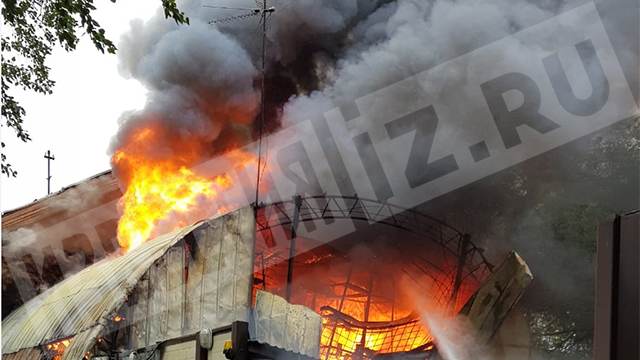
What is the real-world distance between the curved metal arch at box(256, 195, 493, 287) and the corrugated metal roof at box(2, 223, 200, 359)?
245 centimetres

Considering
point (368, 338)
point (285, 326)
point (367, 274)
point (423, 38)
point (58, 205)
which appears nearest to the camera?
point (285, 326)

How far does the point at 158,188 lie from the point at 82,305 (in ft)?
11.9

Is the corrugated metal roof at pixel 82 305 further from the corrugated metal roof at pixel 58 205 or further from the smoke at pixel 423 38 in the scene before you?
the smoke at pixel 423 38

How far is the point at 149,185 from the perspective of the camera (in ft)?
43.7

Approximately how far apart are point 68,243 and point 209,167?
16.4 ft

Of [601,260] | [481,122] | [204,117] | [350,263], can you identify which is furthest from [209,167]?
[601,260]

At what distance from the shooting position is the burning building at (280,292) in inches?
339

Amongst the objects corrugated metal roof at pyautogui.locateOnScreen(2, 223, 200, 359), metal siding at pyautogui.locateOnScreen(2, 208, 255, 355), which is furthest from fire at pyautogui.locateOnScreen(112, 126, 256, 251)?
metal siding at pyautogui.locateOnScreen(2, 208, 255, 355)

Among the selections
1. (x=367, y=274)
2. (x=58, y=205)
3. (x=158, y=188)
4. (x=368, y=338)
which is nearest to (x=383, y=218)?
(x=367, y=274)

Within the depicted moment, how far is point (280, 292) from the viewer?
511 inches

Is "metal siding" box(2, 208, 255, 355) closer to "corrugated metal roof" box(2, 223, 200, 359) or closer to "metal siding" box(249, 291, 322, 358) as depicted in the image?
"corrugated metal roof" box(2, 223, 200, 359)

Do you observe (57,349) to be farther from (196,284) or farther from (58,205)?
(58,205)

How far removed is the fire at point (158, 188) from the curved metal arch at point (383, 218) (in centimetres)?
153

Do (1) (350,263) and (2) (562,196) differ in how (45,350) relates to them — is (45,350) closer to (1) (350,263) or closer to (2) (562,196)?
(1) (350,263)
